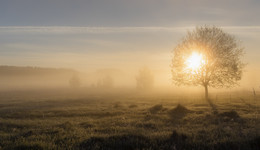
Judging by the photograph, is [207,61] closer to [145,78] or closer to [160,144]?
[160,144]

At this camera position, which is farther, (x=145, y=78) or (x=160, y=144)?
(x=145, y=78)

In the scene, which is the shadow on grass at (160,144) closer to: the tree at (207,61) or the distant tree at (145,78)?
the tree at (207,61)

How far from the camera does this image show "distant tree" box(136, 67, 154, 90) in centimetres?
11456

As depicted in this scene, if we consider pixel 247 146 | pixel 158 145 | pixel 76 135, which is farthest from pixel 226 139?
pixel 76 135

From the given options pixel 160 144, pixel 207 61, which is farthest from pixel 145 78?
pixel 160 144

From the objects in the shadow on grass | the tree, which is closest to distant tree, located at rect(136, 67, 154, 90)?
the tree

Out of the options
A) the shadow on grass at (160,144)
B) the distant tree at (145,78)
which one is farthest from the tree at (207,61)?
the distant tree at (145,78)

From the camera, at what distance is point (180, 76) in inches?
1491

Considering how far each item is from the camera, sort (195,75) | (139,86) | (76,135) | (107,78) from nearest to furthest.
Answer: (76,135) → (195,75) → (139,86) → (107,78)

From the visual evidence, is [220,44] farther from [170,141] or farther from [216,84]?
[170,141]

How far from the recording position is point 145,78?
11444 cm

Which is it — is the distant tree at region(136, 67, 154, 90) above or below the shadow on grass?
above

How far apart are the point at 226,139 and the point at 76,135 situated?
736 centimetres

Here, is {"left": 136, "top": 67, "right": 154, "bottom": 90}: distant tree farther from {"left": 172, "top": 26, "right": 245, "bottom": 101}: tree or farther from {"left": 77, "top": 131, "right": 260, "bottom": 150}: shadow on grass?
{"left": 77, "top": 131, "right": 260, "bottom": 150}: shadow on grass
